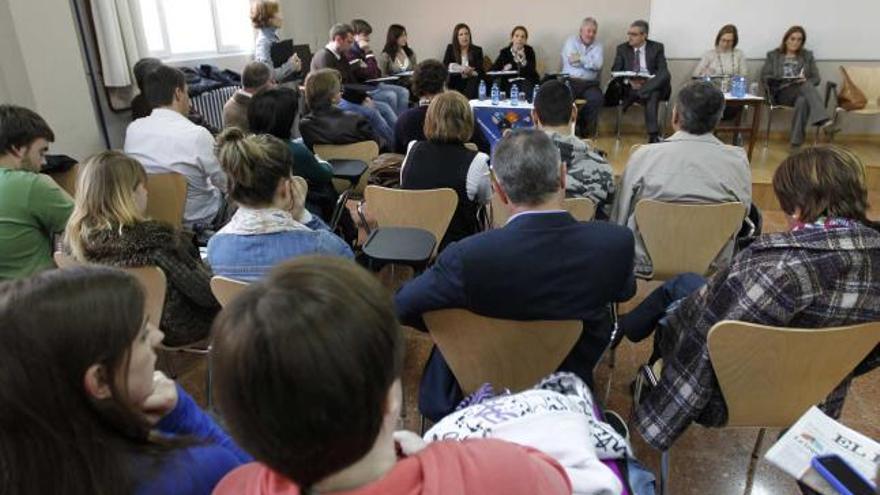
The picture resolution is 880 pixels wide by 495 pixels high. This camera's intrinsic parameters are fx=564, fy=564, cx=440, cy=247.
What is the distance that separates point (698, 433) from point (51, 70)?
4.08 metres

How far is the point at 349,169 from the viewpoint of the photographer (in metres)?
2.95

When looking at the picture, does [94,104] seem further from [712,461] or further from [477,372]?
[712,461]

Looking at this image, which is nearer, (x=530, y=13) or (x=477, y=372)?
(x=477, y=372)

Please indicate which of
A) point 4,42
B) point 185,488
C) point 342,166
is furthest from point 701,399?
point 4,42

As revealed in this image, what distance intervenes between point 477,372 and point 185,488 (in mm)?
792

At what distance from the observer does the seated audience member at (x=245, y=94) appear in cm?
341

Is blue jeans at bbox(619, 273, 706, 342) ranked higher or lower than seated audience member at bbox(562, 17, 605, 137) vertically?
lower

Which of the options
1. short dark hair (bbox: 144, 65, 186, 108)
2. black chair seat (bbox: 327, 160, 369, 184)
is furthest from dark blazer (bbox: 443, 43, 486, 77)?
short dark hair (bbox: 144, 65, 186, 108)

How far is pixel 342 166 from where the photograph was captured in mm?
3012

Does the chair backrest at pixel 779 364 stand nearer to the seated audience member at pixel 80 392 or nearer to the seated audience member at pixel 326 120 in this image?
the seated audience member at pixel 80 392

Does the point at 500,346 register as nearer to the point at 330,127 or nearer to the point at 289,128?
the point at 289,128

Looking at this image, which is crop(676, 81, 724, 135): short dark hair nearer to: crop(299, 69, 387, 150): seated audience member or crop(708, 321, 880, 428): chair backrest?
crop(708, 321, 880, 428): chair backrest

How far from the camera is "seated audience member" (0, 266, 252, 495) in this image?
0.65 metres

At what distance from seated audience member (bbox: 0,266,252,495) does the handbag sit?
622 cm
